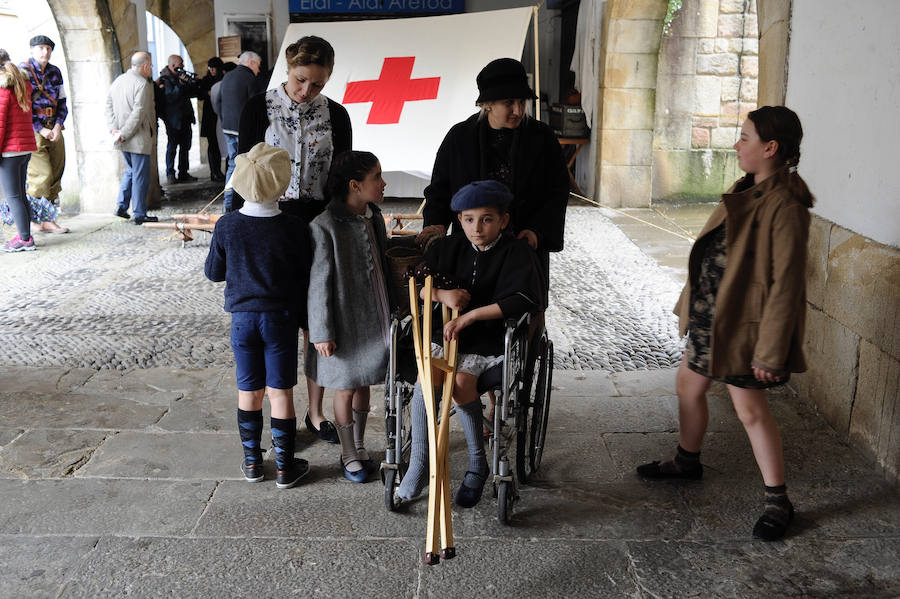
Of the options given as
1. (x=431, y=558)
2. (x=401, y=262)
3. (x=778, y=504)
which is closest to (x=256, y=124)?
(x=401, y=262)

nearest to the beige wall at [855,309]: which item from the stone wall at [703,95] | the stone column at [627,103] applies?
the stone column at [627,103]

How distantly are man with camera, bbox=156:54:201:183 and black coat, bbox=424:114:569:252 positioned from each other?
9.02m

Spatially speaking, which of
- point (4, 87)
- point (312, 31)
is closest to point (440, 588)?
point (4, 87)

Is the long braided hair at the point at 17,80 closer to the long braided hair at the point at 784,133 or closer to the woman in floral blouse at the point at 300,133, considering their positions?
the woman in floral blouse at the point at 300,133

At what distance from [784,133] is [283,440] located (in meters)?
1.80

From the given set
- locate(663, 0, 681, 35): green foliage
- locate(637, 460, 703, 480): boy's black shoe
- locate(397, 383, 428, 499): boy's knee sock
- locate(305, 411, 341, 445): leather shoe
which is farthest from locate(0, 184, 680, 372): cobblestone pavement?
locate(663, 0, 681, 35): green foliage

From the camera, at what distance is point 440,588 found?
2293mm

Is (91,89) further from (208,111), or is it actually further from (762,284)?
(762,284)

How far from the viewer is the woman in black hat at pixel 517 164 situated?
9.53 feet

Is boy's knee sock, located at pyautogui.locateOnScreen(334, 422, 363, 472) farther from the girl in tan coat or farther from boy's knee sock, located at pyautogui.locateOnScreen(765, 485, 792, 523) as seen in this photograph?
boy's knee sock, located at pyautogui.locateOnScreen(765, 485, 792, 523)

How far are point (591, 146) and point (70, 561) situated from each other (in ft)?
25.5

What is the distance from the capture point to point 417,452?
2.67 metres

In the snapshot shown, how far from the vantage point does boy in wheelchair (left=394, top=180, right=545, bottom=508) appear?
259 cm

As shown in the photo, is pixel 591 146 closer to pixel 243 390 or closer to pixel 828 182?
pixel 828 182
